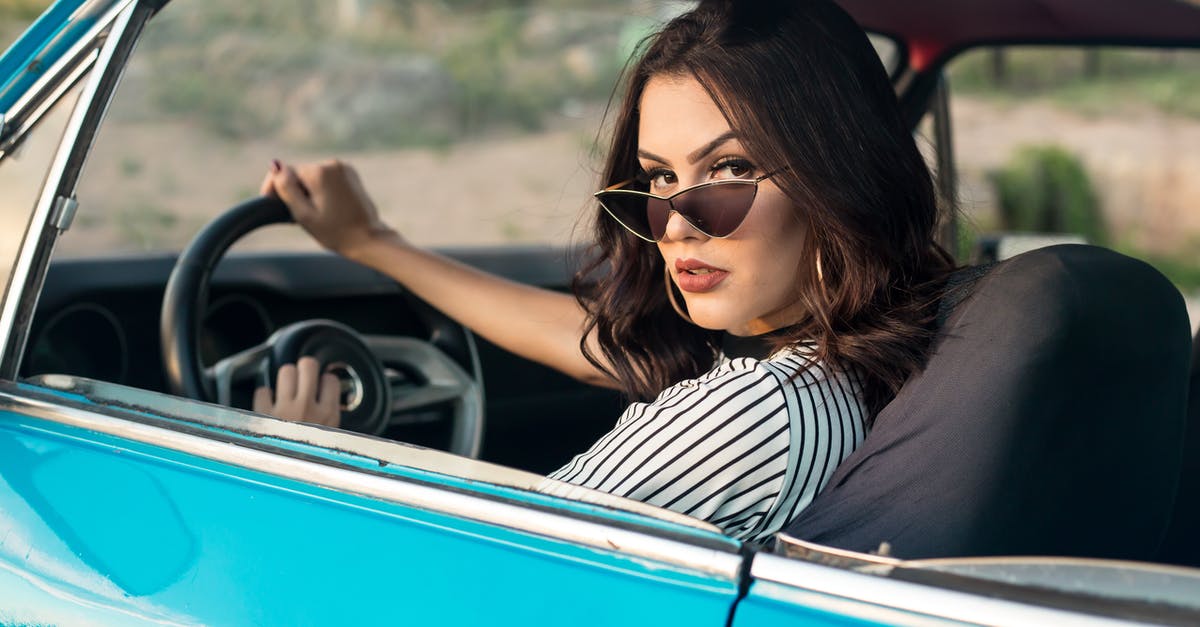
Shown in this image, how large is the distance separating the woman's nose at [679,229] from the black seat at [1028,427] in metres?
0.35

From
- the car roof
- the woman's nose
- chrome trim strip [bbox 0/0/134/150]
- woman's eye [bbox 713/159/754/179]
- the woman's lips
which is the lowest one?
the woman's lips

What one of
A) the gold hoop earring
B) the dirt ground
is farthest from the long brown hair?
the dirt ground

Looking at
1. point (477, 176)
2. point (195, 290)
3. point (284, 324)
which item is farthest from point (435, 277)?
point (477, 176)

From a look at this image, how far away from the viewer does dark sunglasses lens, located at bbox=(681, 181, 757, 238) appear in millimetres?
1577

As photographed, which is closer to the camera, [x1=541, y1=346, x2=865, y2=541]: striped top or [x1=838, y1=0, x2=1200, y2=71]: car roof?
[x1=541, y1=346, x2=865, y2=541]: striped top

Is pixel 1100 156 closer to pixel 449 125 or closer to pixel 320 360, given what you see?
pixel 449 125

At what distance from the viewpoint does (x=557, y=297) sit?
2.44 metres

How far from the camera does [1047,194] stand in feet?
55.6

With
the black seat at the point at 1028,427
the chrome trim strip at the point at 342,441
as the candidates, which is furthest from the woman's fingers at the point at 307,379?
the black seat at the point at 1028,427

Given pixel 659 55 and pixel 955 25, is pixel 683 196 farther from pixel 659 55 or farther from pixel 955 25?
pixel 955 25

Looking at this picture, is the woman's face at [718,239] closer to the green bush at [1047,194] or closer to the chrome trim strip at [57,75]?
the chrome trim strip at [57,75]

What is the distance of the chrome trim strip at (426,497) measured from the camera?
3.70 feet

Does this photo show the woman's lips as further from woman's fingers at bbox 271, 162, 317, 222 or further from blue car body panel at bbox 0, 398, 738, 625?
woman's fingers at bbox 271, 162, 317, 222

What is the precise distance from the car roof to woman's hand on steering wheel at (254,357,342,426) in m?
1.31
